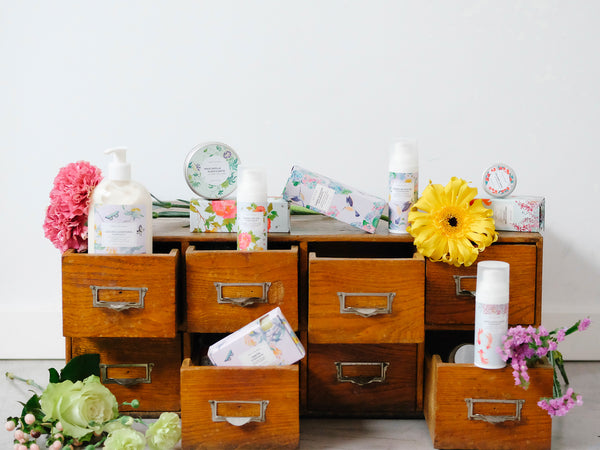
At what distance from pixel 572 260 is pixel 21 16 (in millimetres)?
1604

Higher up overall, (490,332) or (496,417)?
(490,332)

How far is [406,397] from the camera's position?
1.61 meters

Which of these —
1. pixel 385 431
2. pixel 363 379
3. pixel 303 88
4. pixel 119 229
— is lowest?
pixel 385 431

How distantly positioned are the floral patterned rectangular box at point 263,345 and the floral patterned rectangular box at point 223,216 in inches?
9.3

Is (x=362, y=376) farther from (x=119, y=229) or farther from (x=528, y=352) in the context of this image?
(x=119, y=229)

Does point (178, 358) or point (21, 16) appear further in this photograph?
point (21, 16)

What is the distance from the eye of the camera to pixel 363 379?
1.59m

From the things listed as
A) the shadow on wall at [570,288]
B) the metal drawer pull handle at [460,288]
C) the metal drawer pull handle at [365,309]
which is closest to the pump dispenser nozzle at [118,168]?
the metal drawer pull handle at [365,309]

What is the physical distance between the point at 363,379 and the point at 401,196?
405mm

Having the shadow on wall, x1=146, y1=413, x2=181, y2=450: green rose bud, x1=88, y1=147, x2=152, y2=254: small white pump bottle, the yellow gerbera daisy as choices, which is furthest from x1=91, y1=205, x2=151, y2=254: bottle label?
the shadow on wall

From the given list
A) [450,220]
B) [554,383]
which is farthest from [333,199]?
[554,383]

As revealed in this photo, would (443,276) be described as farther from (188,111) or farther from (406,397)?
(188,111)

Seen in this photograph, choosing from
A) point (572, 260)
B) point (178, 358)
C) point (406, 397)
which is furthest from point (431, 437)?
point (572, 260)

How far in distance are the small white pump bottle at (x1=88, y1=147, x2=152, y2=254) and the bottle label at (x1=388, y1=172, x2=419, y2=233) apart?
512 mm
